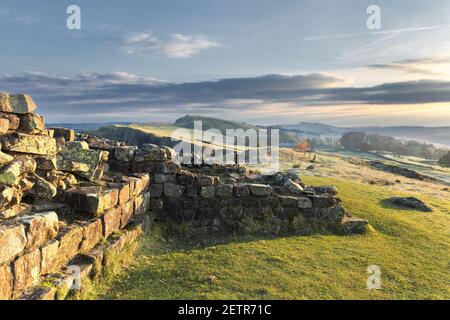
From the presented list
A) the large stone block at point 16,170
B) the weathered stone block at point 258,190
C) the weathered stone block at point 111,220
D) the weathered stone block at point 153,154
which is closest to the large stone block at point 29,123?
the large stone block at point 16,170

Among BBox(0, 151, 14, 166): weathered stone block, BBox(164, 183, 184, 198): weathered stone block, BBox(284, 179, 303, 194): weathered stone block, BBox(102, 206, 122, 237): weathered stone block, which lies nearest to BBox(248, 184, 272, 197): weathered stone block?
BBox(284, 179, 303, 194): weathered stone block

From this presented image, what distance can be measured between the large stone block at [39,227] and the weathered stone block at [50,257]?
14 centimetres

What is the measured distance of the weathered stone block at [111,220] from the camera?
8219mm

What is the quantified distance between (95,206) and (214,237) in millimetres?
4203

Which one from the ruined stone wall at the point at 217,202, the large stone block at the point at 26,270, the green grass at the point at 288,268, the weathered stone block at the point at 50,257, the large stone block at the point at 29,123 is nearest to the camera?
the large stone block at the point at 26,270

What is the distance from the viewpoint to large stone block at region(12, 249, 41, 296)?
5.28 metres

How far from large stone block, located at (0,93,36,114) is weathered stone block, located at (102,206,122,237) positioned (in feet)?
9.90

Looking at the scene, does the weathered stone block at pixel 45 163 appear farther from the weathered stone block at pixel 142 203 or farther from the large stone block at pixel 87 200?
the weathered stone block at pixel 142 203

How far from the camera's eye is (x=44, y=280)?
19.1ft

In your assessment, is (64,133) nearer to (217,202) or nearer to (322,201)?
(217,202)

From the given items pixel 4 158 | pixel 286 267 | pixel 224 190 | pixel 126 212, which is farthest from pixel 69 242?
pixel 224 190

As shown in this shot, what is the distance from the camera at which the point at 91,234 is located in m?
7.59
